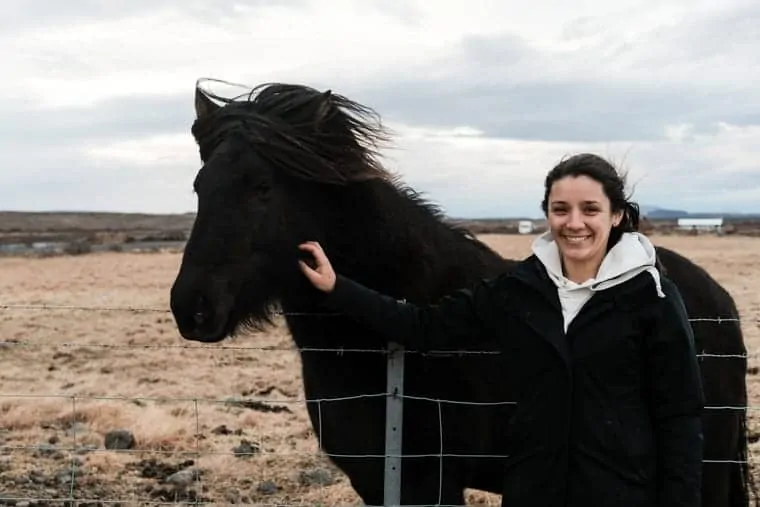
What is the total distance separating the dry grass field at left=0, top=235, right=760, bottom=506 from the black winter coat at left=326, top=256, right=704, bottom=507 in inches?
70.7

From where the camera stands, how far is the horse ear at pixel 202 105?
3.76m

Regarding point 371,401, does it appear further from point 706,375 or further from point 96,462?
point 96,462

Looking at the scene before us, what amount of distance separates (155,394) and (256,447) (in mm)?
3259

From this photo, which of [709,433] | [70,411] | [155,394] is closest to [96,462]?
[70,411]

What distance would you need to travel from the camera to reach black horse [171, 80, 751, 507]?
3436 millimetres

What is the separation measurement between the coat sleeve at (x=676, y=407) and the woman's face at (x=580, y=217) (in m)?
0.33

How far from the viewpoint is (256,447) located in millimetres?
7742

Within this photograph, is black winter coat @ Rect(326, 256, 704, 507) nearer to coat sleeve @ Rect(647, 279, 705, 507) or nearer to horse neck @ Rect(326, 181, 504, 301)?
coat sleeve @ Rect(647, 279, 705, 507)

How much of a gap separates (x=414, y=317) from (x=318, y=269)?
46cm

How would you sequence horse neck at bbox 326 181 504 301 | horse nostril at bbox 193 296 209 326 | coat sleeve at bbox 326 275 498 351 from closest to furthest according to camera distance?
horse nostril at bbox 193 296 209 326 < coat sleeve at bbox 326 275 498 351 < horse neck at bbox 326 181 504 301

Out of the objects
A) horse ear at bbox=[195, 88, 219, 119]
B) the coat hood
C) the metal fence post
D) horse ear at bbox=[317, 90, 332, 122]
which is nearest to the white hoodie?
the coat hood

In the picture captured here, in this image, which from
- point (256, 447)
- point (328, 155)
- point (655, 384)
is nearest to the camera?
point (655, 384)

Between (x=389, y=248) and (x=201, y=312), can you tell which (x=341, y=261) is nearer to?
(x=389, y=248)

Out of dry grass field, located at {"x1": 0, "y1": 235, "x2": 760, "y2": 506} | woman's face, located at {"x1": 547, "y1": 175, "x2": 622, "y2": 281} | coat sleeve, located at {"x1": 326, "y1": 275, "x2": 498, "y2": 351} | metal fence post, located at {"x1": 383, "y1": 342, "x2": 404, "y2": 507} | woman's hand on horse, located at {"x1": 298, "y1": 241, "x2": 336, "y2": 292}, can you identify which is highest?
woman's face, located at {"x1": 547, "y1": 175, "x2": 622, "y2": 281}
